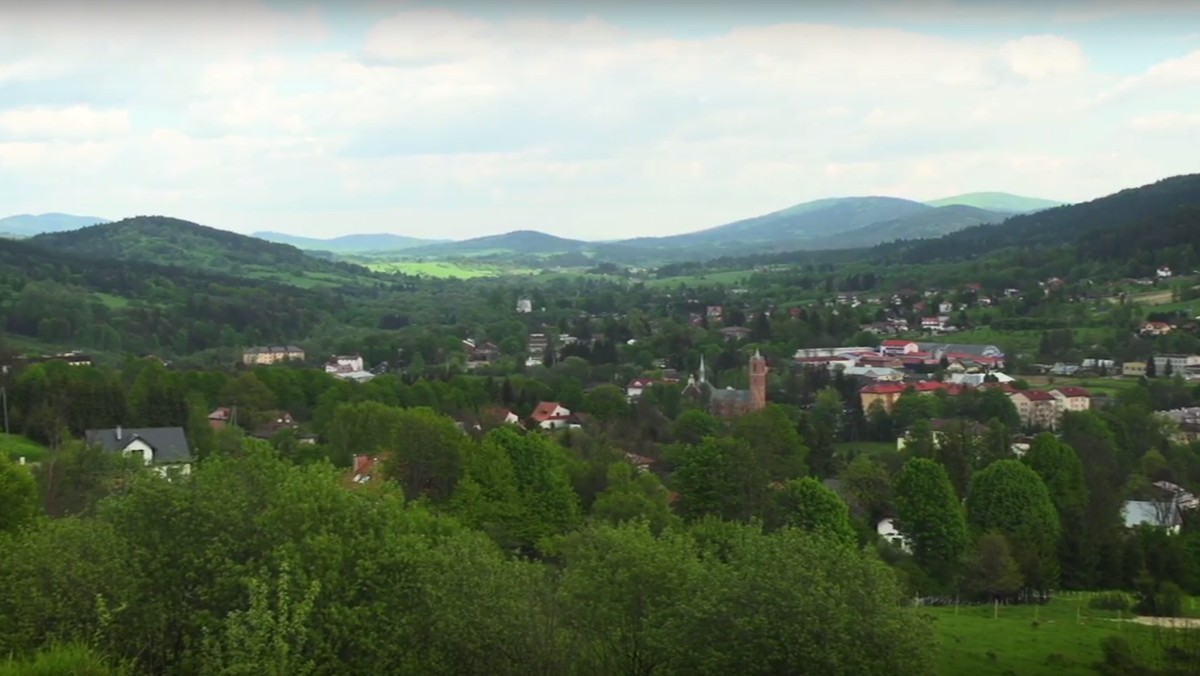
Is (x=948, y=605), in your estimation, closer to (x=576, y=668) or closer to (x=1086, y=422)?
(x=576, y=668)

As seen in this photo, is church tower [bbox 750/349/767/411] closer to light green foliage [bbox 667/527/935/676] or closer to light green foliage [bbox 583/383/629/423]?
light green foliage [bbox 583/383/629/423]

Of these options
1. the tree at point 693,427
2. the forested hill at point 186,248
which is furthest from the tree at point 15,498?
the forested hill at point 186,248

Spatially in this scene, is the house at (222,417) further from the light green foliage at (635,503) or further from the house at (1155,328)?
the house at (1155,328)

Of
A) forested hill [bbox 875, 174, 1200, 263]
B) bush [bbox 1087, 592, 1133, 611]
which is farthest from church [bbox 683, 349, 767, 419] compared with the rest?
forested hill [bbox 875, 174, 1200, 263]

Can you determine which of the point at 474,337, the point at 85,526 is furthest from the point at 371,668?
the point at 474,337

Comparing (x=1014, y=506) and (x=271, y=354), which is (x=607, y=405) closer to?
(x=1014, y=506)
